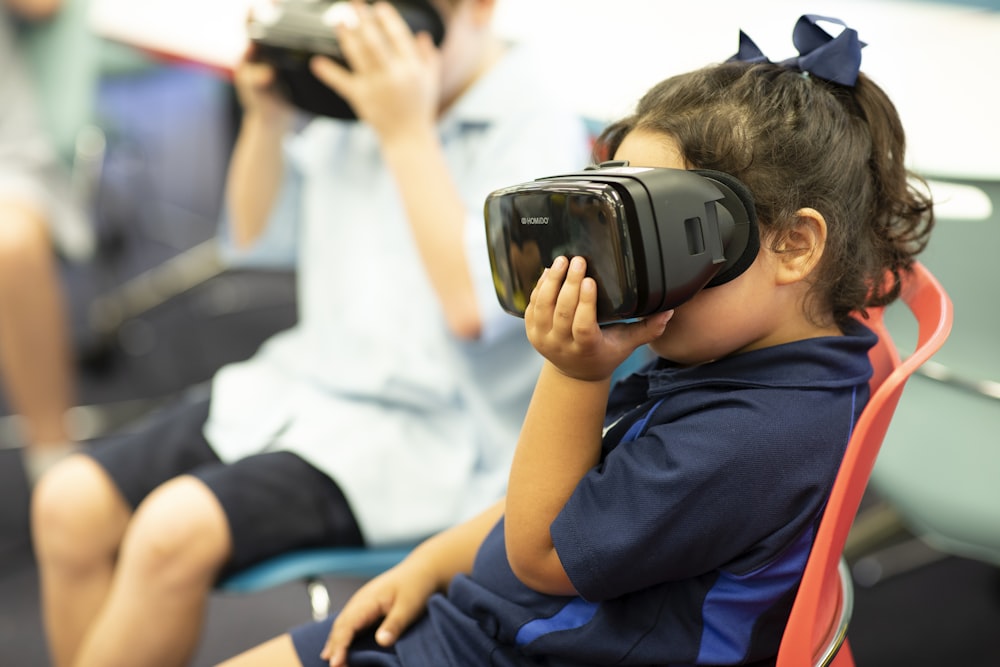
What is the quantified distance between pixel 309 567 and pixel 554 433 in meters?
0.41

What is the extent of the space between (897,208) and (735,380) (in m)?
0.19

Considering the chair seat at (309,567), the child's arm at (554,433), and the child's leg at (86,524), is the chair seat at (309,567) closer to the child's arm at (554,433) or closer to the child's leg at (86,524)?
the child's leg at (86,524)

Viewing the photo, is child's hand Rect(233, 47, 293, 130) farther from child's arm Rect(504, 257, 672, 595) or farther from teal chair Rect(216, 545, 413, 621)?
child's arm Rect(504, 257, 672, 595)

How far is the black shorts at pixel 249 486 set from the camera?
1009 millimetres

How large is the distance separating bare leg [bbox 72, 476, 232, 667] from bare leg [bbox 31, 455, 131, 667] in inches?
3.3

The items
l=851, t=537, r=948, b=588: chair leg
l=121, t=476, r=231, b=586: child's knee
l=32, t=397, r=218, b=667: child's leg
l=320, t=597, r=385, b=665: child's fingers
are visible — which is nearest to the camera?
l=320, t=597, r=385, b=665: child's fingers

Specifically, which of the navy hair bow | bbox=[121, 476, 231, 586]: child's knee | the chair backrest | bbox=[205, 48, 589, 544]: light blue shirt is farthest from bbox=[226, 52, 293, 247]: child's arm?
the chair backrest

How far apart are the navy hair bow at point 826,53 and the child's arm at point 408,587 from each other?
43 cm

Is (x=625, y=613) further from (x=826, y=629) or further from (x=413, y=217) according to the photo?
(x=413, y=217)

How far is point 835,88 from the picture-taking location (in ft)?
2.42

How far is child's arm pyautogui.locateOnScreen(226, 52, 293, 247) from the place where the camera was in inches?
50.1

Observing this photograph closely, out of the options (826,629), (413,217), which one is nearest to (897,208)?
(826,629)

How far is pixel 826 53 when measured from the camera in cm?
73

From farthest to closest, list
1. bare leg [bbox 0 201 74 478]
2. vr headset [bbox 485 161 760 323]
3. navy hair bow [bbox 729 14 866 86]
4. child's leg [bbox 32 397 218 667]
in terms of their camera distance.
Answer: bare leg [bbox 0 201 74 478] → child's leg [bbox 32 397 218 667] → navy hair bow [bbox 729 14 866 86] → vr headset [bbox 485 161 760 323]
